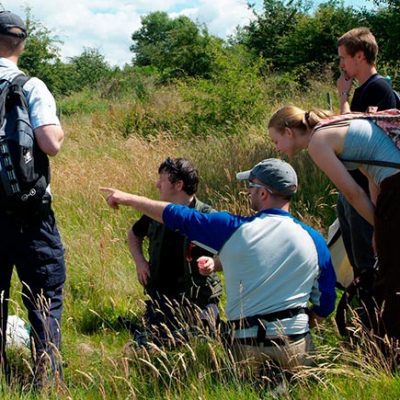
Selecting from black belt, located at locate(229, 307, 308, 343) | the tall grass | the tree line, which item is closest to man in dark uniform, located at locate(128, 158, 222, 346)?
the tall grass

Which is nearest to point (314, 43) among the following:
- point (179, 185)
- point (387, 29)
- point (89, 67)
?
point (387, 29)

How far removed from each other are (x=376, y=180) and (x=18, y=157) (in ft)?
5.83

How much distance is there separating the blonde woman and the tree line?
6.31 meters

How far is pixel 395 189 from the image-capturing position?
10.6 ft

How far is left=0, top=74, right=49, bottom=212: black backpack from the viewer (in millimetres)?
3398

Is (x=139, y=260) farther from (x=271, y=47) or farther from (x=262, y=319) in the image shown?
(x=271, y=47)

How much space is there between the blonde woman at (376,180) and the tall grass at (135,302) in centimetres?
30

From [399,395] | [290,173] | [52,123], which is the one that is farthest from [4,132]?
[399,395]

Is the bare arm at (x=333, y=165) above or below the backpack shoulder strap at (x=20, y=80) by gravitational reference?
below

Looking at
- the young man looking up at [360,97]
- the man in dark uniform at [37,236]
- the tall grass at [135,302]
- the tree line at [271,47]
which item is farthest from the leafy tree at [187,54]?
the man in dark uniform at [37,236]

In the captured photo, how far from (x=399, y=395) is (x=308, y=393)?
401mm

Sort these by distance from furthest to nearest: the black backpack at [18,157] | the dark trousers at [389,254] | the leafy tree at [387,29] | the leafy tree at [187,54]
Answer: the leafy tree at [187,54] < the leafy tree at [387,29] < the black backpack at [18,157] < the dark trousers at [389,254]

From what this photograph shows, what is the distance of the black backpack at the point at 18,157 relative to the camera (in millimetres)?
3398

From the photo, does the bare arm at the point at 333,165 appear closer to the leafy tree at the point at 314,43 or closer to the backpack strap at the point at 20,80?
the backpack strap at the point at 20,80
